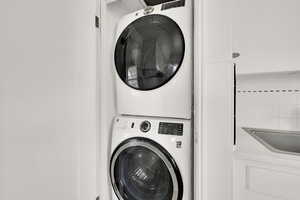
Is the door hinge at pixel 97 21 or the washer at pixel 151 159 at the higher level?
the door hinge at pixel 97 21

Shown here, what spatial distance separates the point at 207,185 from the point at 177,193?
27 centimetres

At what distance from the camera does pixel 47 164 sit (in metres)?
0.75

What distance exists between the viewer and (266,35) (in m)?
0.96

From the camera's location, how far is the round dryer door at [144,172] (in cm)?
129

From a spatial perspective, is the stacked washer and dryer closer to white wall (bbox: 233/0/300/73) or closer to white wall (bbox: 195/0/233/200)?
white wall (bbox: 195/0/233/200)

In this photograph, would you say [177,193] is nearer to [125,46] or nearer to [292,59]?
[292,59]

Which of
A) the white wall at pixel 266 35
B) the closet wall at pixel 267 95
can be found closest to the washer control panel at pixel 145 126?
the closet wall at pixel 267 95

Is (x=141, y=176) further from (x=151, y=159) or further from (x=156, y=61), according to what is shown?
(x=156, y=61)

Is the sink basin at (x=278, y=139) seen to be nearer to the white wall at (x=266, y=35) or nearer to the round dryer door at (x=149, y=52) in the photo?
the white wall at (x=266, y=35)

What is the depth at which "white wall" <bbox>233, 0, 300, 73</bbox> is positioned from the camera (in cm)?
91

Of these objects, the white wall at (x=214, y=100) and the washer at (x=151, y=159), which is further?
the washer at (x=151, y=159)

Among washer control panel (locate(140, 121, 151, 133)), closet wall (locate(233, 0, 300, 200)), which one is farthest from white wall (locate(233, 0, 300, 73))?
washer control panel (locate(140, 121, 151, 133))

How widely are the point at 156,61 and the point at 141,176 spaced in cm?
98

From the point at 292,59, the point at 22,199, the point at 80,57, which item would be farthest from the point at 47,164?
A: the point at 292,59
